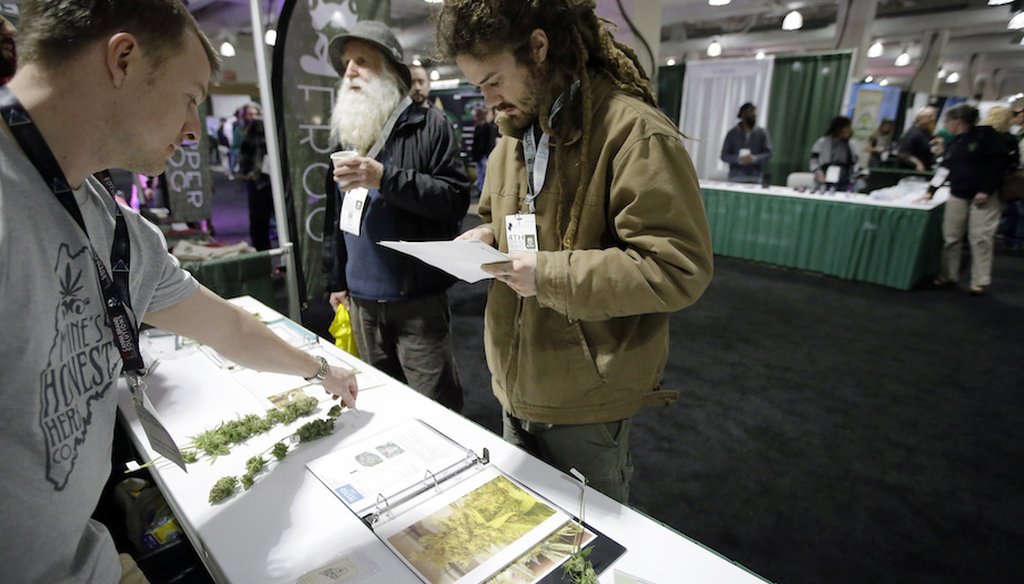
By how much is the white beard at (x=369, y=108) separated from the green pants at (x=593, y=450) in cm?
133

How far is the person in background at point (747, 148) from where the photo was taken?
636 cm

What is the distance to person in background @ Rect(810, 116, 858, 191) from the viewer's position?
18.9 feet

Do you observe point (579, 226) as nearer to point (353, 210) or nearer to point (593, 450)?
point (593, 450)

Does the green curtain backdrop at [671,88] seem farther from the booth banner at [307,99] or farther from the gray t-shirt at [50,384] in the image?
the gray t-shirt at [50,384]

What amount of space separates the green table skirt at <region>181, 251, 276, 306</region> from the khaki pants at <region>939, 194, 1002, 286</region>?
5723mm

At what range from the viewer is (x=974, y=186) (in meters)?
4.89

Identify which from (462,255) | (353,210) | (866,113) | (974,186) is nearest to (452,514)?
(462,255)

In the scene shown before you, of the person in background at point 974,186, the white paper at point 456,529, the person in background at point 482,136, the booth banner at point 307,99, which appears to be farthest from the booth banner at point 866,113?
the white paper at point 456,529

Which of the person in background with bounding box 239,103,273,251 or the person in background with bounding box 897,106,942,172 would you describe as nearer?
the person in background with bounding box 239,103,273,251

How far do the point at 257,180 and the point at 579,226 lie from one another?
472cm

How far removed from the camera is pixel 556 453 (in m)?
1.26

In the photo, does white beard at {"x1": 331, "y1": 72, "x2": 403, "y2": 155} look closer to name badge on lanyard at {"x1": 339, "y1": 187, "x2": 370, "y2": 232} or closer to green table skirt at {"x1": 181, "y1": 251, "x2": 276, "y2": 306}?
name badge on lanyard at {"x1": 339, "y1": 187, "x2": 370, "y2": 232}

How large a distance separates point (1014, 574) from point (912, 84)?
15.0 m

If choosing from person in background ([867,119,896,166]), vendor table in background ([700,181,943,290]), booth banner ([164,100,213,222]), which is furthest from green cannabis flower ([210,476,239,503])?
person in background ([867,119,896,166])
